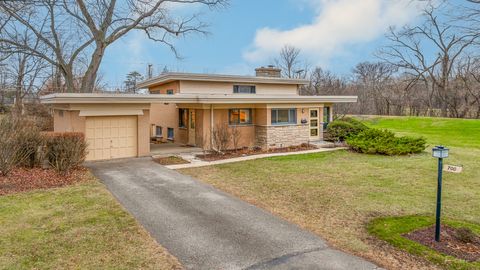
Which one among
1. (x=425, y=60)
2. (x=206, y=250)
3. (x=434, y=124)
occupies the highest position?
(x=425, y=60)

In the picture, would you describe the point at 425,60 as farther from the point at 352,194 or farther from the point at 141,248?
the point at 141,248

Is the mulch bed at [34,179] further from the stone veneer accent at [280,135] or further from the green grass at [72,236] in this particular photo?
the stone veneer accent at [280,135]

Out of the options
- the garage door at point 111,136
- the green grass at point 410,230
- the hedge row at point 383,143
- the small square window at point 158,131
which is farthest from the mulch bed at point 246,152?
the green grass at point 410,230

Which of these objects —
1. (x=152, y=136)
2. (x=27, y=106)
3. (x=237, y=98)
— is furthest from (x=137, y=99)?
(x=27, y=106)

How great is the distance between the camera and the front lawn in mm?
6586

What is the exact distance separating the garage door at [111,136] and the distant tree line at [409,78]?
28123mm

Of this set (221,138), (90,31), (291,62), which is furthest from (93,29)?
(291,62)

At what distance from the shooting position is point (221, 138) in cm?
1636

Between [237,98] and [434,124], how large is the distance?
75.3ft

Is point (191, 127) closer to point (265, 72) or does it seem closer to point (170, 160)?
point (170, 160)

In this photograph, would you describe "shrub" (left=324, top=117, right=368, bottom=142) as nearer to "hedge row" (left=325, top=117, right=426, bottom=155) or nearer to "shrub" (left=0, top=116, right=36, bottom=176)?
"hedge row" (left=325, top=117, right=426, bottom=155)

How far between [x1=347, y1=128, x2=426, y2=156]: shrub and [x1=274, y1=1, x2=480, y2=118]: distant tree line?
18.4m

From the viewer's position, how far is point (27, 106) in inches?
1022

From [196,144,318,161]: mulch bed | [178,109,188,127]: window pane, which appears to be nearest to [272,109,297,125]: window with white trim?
[196,144,318,161]: mulch bed
